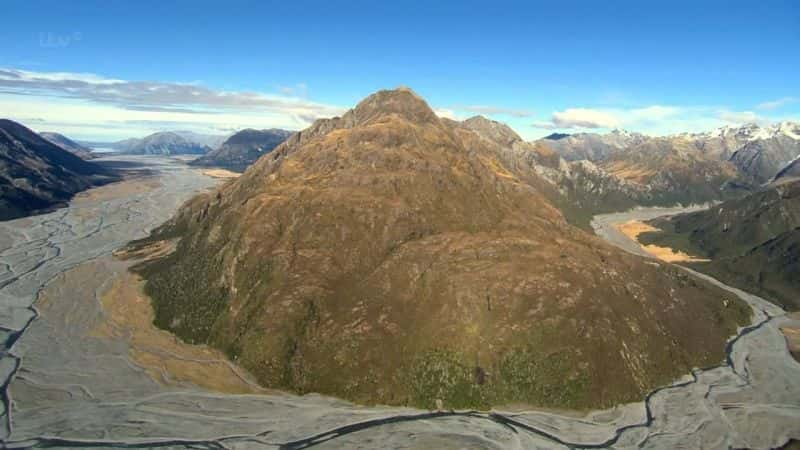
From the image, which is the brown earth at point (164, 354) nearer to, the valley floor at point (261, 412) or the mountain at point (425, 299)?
the valley floor at point (261, 412)

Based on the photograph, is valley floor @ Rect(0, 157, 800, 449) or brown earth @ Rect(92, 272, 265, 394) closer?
valley floor @ Rect(0, 157, 800, 449)

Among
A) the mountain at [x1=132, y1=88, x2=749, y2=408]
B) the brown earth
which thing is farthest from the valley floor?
the mountain at [x1=132, y1=88, x2=749, y2=408]

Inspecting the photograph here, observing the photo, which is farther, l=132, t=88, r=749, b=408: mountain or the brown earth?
the brown earth

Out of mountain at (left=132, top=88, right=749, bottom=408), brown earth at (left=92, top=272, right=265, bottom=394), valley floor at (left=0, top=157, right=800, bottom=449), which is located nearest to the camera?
valley floor at (left=0, top=157, right=800, bottom=449)

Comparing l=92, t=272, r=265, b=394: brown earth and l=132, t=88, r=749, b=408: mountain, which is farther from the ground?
l=132, t=88, r=749, b=408: mountain

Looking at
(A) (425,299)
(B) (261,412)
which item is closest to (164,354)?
(B) (261,412)

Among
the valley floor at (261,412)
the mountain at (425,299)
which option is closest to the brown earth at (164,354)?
the valley floor at (261,412)

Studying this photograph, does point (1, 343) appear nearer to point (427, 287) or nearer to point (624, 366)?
point (427, 287)

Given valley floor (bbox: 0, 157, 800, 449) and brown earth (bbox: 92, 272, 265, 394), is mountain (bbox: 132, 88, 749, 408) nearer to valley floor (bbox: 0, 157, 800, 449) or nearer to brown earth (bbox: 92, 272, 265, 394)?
brown earth (bbox: 92, 272, 265, 394)

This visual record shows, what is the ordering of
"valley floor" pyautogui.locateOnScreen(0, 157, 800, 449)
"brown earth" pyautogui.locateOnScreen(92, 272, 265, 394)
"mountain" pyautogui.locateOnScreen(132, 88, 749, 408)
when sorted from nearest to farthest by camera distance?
1. "valley floor" pyautogui.locateOnScreen(0, 157, 800, 449)
2. "mountain" pyautogui.locateOnScreen(132, 88, 749, 408)
3. "brown earth" pyautogui.locateOnScreen(92, 272, 265, 394)
